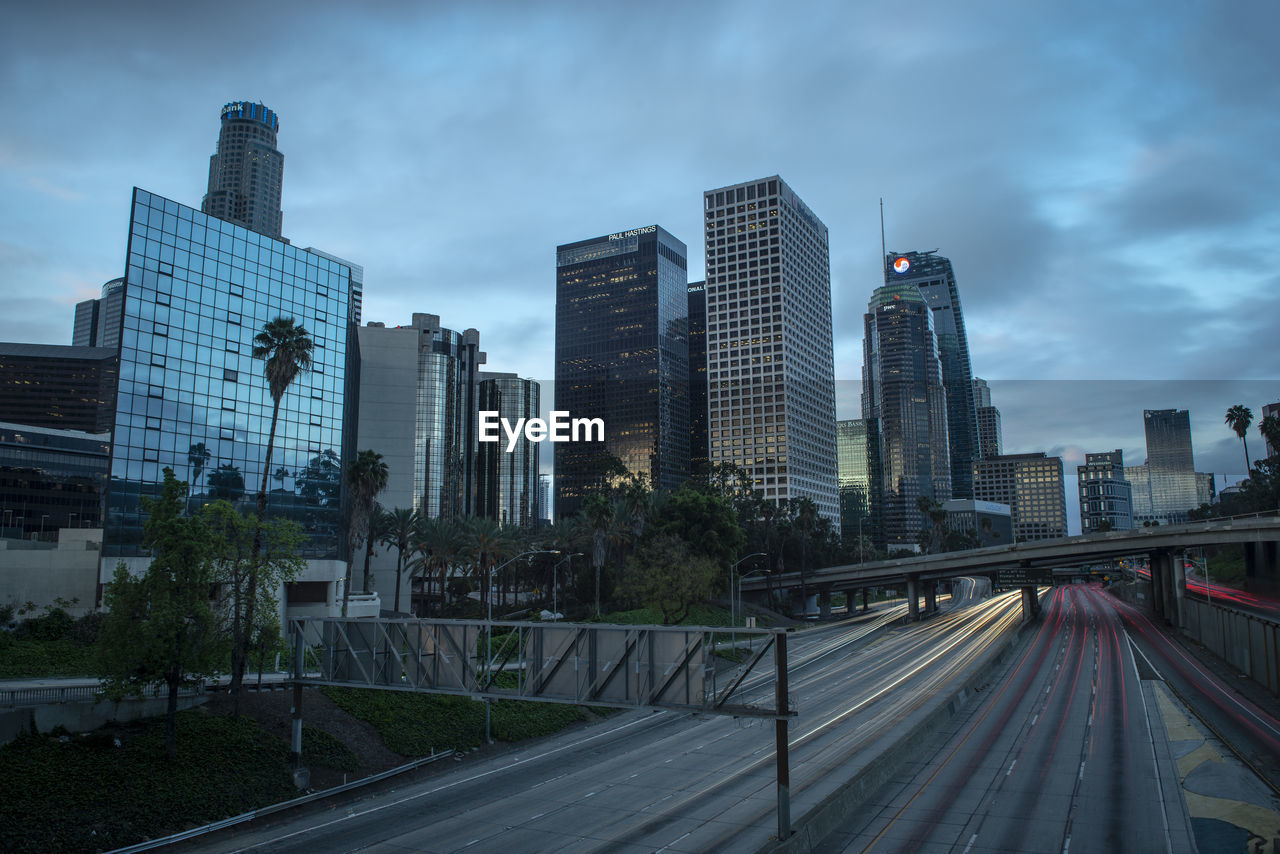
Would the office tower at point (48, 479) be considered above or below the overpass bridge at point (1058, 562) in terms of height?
above

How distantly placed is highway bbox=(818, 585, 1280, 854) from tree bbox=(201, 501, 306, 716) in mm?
29626

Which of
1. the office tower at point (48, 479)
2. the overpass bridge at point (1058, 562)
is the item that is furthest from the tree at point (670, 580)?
the office tower at point (48, 479)

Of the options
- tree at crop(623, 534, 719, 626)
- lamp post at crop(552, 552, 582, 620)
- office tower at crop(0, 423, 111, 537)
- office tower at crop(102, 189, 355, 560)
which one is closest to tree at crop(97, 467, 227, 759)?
office tower at crop(102, 189, 355, 560)

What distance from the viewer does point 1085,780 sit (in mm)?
35531

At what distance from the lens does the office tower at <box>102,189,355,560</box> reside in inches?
2591

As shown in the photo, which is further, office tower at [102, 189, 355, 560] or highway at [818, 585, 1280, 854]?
office tower at [102, 189, 355, 560]

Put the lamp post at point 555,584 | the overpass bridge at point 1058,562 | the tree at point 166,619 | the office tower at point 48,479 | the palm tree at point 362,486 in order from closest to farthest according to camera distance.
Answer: the tree at point 166,619, the palm tree at point 362,486, the lamp post at point 555,584, the overpass bridge at point 1058,562, the office tower at point 48,479

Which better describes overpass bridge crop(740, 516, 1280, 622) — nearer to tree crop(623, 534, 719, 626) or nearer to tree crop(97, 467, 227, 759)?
tree crop(623, 534, 719, 626)

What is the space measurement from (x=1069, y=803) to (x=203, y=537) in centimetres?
3936

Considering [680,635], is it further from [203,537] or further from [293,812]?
[203,537]

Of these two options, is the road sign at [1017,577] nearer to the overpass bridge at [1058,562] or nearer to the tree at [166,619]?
the overpass bridge at [1058,562]

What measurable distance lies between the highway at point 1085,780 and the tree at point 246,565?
29.6m

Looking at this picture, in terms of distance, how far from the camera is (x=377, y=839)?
30.7 metres

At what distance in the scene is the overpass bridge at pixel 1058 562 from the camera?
86.2 metres
